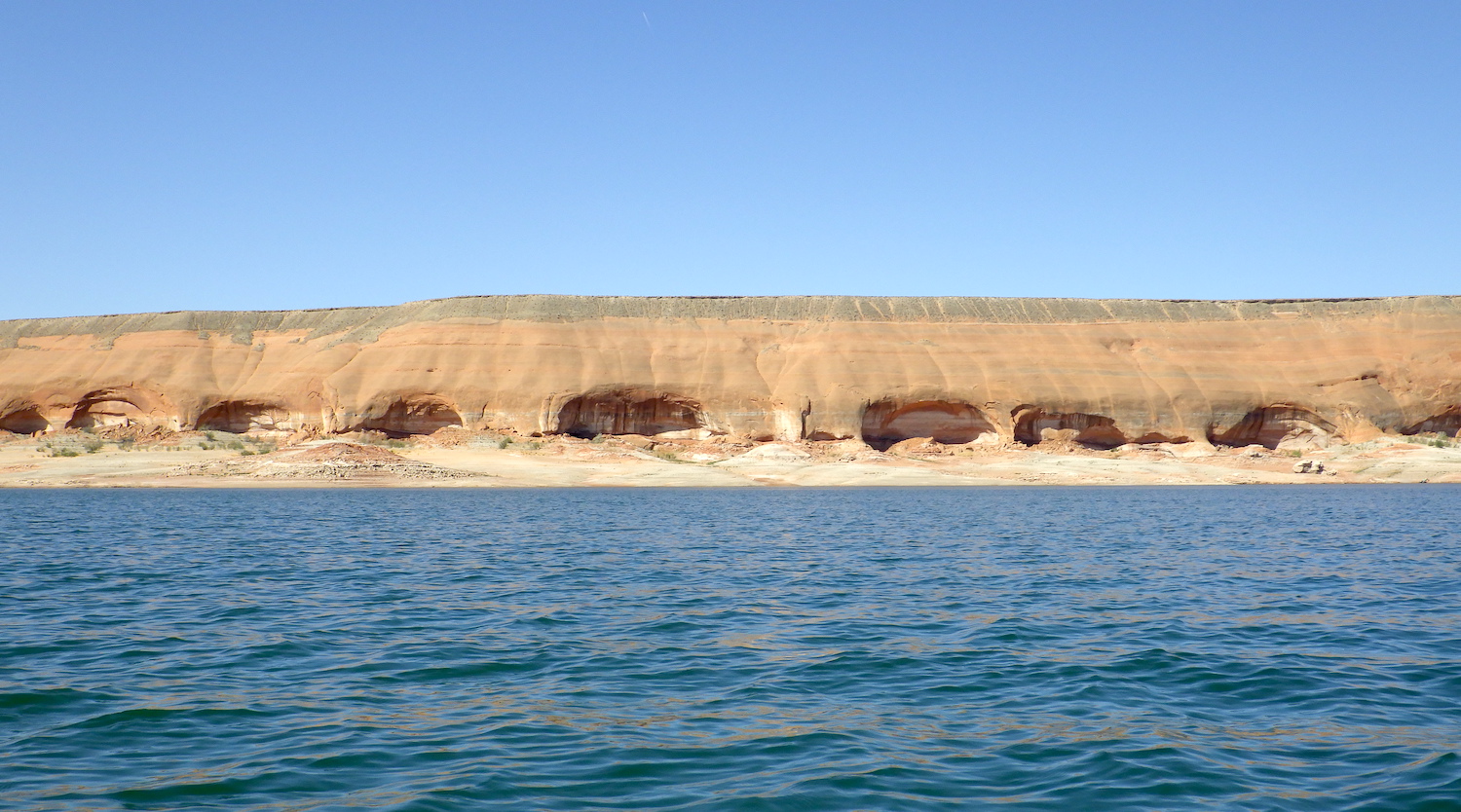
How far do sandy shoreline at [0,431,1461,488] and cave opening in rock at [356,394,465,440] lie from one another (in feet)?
5.88

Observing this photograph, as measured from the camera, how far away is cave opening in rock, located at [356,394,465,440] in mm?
64875

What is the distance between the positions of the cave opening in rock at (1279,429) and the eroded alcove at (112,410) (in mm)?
64122

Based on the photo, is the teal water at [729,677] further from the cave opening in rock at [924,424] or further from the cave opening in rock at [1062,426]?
the cave opening in rock at [924,424]

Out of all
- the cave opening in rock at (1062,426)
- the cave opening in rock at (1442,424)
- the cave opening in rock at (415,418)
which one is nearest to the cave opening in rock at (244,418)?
the cave opening in rock at (415,418)

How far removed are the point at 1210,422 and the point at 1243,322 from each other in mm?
12143

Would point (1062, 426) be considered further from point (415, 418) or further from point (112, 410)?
point (112, 410)

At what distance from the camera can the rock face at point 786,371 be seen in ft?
212

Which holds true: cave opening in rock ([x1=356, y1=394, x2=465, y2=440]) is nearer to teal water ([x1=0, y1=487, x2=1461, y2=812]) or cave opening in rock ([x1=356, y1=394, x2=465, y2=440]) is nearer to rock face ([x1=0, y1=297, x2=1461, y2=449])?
rock face ([x1=0, y1=297, x2=1461, y2=449])

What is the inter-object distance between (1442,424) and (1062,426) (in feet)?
74.9

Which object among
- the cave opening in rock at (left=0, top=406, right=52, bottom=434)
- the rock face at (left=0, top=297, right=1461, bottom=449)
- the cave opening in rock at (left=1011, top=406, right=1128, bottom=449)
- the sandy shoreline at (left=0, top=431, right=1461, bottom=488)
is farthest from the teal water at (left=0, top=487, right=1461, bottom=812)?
the cave opening in rock at (left=0, top=406, right=52, bottom=434)

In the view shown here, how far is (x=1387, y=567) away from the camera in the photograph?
1798 centimetres

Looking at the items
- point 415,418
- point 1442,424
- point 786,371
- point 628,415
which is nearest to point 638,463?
point 628,415

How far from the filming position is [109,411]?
69625 mm

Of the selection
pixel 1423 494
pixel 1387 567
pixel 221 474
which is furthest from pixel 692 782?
pixel 221 474
